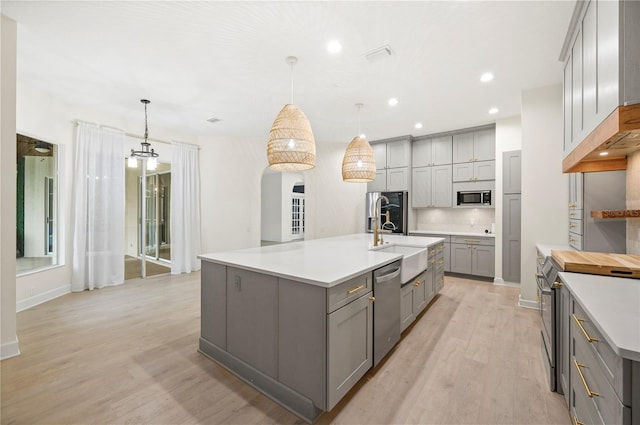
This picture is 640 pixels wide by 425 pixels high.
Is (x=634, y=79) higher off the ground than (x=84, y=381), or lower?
higher

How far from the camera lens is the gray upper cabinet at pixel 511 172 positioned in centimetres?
450

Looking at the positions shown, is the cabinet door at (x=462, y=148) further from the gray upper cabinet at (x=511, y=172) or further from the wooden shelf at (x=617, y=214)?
the wooden shelf at (x=617, y=214)

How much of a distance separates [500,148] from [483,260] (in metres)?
2.03

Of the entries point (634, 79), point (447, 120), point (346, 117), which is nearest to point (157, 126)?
point (346, 117)

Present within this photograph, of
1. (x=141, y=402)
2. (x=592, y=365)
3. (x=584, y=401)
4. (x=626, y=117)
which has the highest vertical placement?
(x=626, y=117)

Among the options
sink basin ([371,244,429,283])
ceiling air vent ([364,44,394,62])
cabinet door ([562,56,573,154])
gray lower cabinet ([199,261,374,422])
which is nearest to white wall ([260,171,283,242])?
sink basin ([371,244,429,283])

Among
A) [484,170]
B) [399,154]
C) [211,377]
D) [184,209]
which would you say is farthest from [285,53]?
[484,170]

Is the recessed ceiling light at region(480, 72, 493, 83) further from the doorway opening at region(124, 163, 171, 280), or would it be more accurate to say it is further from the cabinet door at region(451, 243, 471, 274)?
the doorway opening at region(124, 163, 171, 280)

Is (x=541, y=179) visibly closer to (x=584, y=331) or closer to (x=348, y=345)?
(x=584, y=331)

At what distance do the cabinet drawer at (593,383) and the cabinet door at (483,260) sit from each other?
3.76 metres

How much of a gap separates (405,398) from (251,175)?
548 cm

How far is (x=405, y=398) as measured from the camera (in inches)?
74.5

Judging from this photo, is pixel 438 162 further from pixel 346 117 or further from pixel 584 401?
pixel 584 401

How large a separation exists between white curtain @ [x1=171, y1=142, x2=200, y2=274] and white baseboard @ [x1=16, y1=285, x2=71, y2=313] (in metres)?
1.65
